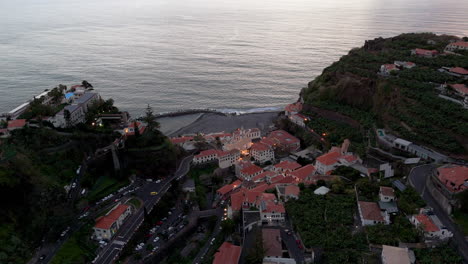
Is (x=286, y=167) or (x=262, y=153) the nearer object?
(x=286, y=167)

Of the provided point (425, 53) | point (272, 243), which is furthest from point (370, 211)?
point (425, 53)

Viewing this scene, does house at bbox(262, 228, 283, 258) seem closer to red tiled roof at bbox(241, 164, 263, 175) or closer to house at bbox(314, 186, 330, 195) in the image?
house at bbox(314, 186, 330, 195)

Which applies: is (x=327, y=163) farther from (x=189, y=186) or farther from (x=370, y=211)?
(x=189, y=186)

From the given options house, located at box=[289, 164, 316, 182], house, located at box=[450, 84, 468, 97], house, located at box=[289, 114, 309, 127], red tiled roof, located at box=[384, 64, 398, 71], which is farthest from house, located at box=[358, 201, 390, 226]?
red tiled roof, located at box=[384, 64, 398, 71]

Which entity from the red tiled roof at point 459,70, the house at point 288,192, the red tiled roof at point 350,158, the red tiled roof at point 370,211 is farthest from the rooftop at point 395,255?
the red tiled roof at point 459,70

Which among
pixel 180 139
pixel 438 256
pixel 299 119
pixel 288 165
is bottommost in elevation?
pixel 288 165

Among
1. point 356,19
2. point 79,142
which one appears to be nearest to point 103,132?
point 79,142
